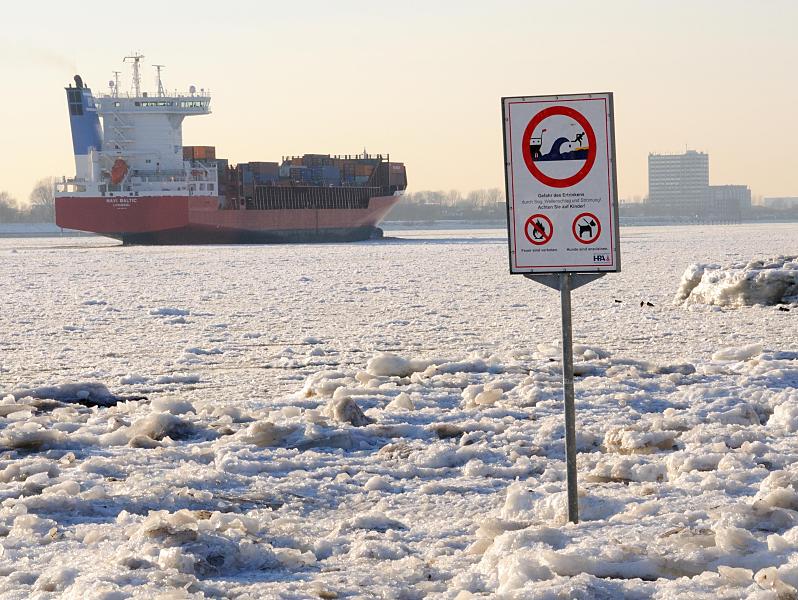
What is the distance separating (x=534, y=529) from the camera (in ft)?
13.9

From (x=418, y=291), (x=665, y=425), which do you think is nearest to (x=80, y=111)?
(x=418, y=291)

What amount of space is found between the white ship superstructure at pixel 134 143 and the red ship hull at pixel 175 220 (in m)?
1.05

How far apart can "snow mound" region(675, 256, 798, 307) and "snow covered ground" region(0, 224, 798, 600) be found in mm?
2287

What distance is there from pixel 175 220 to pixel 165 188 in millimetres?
2805

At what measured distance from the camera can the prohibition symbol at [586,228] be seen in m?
4.32

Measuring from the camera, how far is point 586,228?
14.2ft

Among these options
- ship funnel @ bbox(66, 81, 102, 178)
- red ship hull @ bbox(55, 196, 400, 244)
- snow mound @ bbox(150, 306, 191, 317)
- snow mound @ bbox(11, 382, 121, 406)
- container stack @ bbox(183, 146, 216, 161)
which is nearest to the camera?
snow mound @ bbox(11, 382, 121, 406)

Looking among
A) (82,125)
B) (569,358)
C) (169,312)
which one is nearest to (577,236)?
(569,358)

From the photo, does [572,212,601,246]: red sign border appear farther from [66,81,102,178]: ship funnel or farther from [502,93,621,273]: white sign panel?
[66,81,102,178]: ship funnel

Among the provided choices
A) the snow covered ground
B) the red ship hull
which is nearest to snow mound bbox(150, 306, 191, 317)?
the snow covered ground

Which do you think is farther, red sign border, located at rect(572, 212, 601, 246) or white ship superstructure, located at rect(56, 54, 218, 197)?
white ship superstructure, located at rect(56, 54, 218, 197)

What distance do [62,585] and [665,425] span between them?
380 centimetres

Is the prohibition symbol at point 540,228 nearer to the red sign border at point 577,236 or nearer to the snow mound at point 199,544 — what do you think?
the red sign border at point 577,236

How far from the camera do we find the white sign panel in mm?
4266
